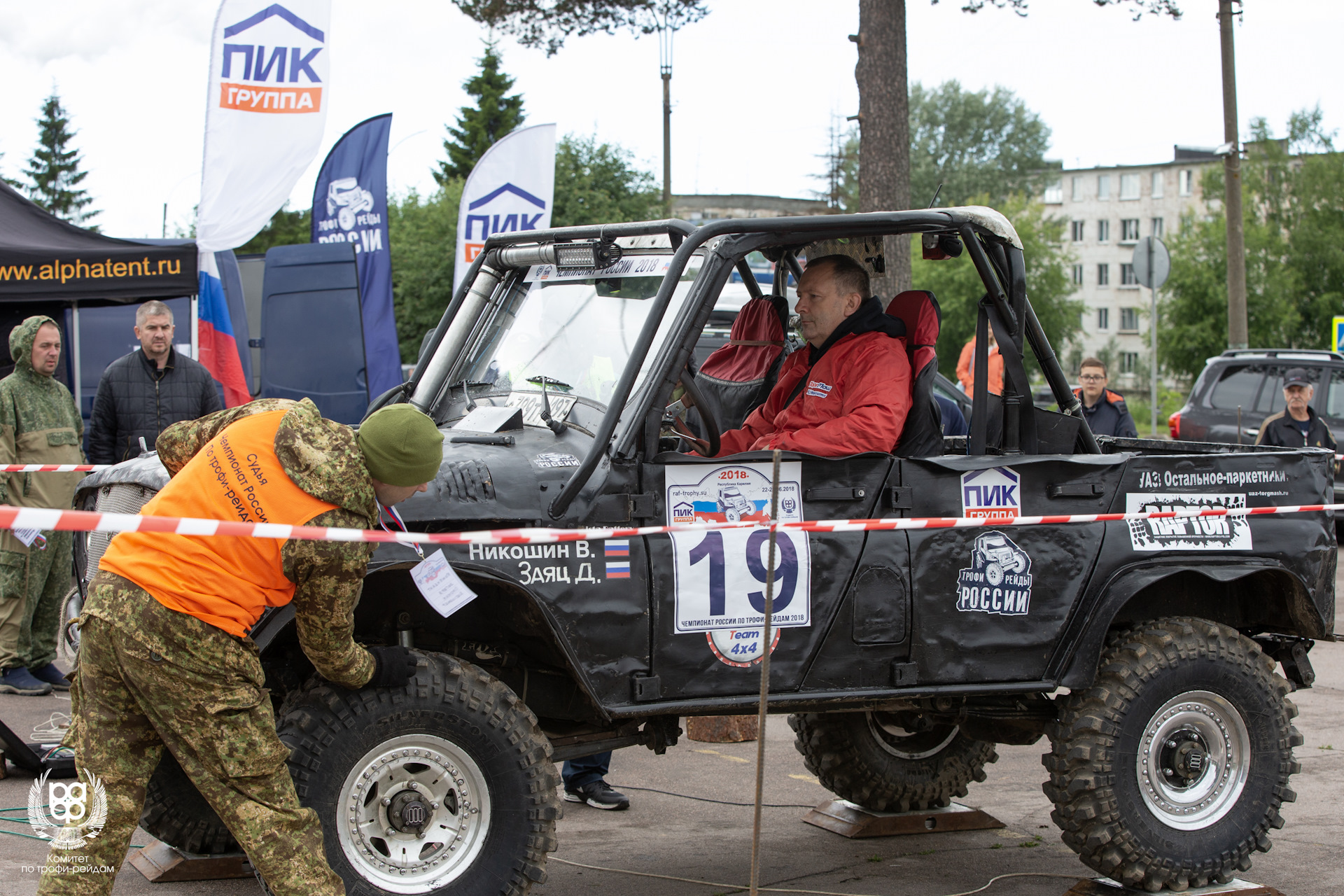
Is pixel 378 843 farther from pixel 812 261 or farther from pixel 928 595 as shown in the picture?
pixel 812 261

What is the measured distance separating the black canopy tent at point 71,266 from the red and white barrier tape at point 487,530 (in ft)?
19.9

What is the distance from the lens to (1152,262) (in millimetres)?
15883

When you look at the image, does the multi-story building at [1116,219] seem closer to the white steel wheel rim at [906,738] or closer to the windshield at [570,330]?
the white steel wheel rim at [906,738]

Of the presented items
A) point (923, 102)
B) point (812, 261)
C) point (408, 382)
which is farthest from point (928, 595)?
point (923, 102)

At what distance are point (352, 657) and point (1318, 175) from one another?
45600 millimetres

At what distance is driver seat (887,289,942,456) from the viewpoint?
4512mm

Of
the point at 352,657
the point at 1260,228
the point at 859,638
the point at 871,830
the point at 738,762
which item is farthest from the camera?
the point at 1260,228

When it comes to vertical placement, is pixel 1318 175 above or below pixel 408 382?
above

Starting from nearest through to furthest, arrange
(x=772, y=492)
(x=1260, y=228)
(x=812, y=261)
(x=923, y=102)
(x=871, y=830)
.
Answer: (x=772, y=492), (x=812, y=261), (x=871, y=830), (x=1260, y=228), (x=923, y=102)

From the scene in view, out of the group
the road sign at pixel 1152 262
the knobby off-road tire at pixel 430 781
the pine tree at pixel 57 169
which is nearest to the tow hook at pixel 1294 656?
the knobby off-road tire at pixel 430 781

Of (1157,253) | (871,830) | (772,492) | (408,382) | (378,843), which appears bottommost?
(871,830)

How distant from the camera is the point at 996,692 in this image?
4.25 m

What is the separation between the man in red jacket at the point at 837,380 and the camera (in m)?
4.21

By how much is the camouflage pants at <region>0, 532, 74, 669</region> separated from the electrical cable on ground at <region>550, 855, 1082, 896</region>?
3.91 m
